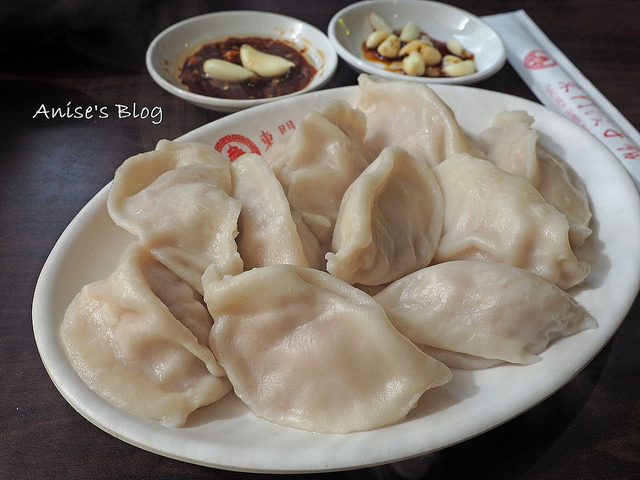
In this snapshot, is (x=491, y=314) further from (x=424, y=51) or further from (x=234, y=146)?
(x=424, y=51)

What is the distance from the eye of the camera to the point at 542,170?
1.50 metres

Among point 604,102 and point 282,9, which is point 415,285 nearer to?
point 604,102

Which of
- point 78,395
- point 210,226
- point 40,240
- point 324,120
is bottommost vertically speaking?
point 40,240

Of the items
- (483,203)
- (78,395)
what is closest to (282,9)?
(483,203)

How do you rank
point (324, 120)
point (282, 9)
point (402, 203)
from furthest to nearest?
point (282, 9) → point (324, 120) → point (402, 203)

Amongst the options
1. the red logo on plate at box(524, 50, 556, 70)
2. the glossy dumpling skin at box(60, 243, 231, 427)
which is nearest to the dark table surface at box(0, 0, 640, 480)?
the red logo on plate at box(524, 50, 556, 70)

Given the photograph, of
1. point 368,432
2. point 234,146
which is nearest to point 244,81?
point 234,146

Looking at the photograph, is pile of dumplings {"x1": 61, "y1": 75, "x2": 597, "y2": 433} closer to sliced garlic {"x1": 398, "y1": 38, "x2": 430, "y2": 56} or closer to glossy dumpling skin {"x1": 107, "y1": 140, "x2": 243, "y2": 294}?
glossy dumpling skin {"x1": 107, "y1": 140, "x2": 243, "y2": 294}

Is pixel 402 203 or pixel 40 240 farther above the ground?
pixel 402 203

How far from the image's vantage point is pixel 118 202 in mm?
1330

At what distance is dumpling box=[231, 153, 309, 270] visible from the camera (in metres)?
1.22

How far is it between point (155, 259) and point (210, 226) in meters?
0.14

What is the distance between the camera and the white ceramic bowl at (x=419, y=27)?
2.35m

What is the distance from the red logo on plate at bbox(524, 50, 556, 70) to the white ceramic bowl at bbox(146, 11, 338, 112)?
2.60 feet
